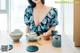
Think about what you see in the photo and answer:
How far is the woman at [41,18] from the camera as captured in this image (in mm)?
2072

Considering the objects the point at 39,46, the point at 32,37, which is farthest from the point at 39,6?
the point at 39,46

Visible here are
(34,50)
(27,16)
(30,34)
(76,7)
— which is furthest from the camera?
(27,16)

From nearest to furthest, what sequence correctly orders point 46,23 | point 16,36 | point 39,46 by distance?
1. point 39,46
2. point 16,36
3. point 46,23

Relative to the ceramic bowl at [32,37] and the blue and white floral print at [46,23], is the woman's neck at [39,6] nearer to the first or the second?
the blue and white floral print at [46,23]

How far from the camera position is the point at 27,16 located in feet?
7.02

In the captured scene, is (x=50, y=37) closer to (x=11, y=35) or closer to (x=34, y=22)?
(x=34, y=22)

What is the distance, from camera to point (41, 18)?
2092 mm

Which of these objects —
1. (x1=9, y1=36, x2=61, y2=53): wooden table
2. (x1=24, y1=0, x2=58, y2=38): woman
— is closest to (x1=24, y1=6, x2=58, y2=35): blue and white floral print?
(x1=24, y1=0, x2=58, y2=38): woman

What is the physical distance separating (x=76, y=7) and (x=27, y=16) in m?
0.57

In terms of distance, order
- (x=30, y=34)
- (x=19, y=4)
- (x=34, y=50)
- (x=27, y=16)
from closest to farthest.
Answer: (x=34, y=50) → (x=30, y=34) → (x=27, y=16) → (x=19, y=4)

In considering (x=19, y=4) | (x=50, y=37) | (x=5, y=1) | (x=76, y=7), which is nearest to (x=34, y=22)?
(x=50, y=37)

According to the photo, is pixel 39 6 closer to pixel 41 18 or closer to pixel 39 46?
pixel 41 18

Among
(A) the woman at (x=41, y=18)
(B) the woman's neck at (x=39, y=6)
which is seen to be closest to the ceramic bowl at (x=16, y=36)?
(A) the woman at (x=41, y=18)

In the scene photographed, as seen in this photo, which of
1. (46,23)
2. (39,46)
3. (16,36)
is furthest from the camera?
(46,23)
